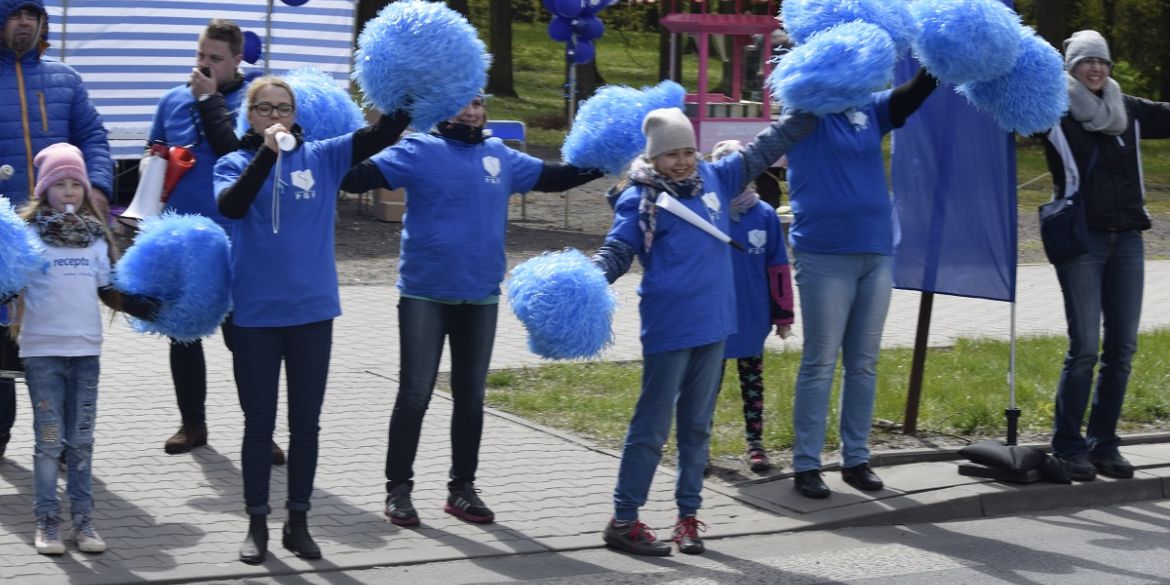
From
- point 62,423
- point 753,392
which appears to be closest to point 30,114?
point 62,423

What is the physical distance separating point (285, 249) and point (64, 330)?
88cm

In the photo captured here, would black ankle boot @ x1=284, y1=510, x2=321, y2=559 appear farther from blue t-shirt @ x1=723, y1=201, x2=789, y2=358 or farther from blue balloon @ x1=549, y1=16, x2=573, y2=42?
blue balloon @ x1=549, y1=16, x2=573, y2=42

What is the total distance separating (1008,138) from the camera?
7379 mm

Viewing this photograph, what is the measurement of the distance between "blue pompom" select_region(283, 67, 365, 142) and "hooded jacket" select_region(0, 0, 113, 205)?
1.13m

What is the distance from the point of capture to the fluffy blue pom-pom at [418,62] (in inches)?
218

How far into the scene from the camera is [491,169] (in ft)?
19.8

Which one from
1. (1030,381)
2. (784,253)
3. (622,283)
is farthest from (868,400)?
(622,283)

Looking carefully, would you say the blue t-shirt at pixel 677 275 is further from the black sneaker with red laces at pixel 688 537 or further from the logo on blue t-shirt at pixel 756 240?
the logo on blue t-shirt at pixel 756 240

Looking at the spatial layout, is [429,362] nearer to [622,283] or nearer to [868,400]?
[868,400]

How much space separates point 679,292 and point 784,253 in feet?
3.99

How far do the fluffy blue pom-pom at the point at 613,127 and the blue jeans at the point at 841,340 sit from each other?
3.28 feet

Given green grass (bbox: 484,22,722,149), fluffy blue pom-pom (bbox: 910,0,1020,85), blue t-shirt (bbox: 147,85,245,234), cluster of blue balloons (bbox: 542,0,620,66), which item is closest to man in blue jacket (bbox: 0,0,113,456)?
blue t-shirt (bbox: 147,85,245,234)

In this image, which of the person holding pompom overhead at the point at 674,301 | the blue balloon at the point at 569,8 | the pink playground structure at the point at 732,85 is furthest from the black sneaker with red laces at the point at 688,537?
the pink playground structure at the point at 732,85

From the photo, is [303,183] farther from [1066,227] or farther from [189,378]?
[1066,227]
